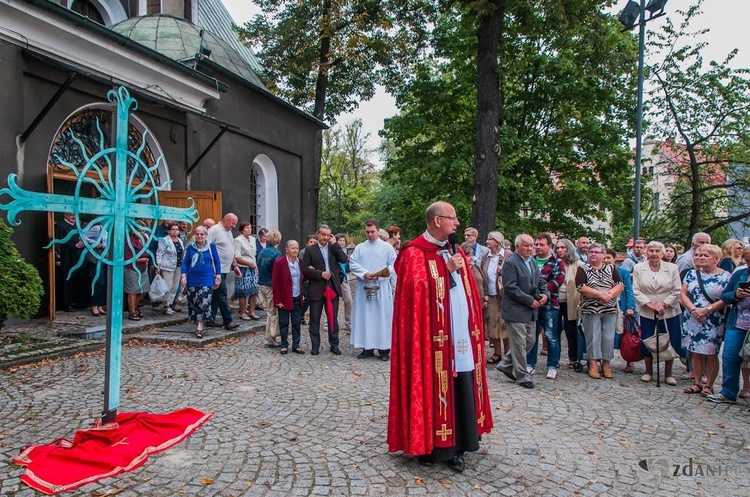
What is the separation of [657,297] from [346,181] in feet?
107

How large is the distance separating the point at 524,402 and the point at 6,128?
871cm

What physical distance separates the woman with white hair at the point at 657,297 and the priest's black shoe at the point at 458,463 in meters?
4.09

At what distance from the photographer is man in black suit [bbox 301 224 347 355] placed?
7.70 meters

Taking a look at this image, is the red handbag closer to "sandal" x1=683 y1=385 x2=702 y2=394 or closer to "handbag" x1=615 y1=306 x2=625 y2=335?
"handbag" x1=615 y1=306 x2=625 y2=335

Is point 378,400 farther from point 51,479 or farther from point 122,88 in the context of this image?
point 122,88

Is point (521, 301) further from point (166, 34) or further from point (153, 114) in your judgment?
point (166, 34)

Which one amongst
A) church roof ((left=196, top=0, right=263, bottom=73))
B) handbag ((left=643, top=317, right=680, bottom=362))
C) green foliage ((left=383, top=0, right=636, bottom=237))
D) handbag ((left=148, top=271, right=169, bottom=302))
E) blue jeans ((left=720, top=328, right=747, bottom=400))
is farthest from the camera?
church roof ((left=196, top=0, right=263, bottom=73))

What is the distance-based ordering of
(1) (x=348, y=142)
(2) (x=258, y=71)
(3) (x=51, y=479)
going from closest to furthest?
(3) (x=51, y=479)
(2) (x=258, y=71)
(1) (x=348, y=142)

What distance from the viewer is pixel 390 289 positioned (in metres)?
8.00

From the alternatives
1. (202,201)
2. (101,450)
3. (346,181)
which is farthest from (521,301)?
(346,181)

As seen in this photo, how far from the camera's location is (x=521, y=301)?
20.3 feet

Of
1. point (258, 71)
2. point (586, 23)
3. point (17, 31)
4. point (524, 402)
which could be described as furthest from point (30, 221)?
point (258, 71)

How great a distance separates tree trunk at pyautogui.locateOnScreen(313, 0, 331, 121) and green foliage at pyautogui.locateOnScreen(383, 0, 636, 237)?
3.25 metres

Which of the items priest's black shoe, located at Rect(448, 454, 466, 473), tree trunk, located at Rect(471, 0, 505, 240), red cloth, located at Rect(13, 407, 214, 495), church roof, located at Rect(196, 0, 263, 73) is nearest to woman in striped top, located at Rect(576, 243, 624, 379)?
priest's black shoe, located at Rect(448, 454, 466, 473)
